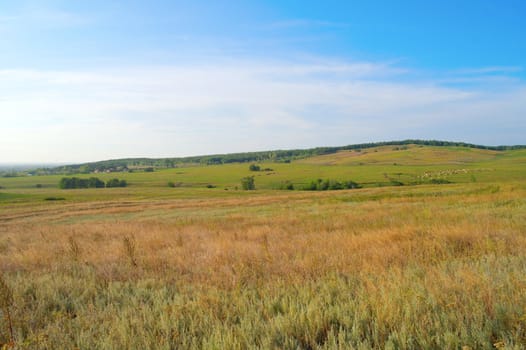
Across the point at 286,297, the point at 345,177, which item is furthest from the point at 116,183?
the point at 286,297

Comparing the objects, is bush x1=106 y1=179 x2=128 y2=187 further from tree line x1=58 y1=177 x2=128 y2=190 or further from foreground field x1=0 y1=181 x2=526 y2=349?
foreground field x1=0 y1=181 x2=526 y2=349

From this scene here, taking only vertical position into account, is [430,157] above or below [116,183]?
above

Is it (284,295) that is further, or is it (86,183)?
(86,183)

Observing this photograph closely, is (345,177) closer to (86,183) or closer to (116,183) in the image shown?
(116,183)

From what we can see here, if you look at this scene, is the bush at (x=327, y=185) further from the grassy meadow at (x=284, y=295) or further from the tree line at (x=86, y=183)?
the grassy meadow at (x=284, y=295)

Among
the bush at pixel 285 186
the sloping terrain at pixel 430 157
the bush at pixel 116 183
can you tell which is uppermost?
the sloping terrain at pixel 430 157

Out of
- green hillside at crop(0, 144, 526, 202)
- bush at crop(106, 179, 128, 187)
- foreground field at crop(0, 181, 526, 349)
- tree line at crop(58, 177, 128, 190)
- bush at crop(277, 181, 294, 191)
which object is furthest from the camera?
tree line at crop(58, 177, 128, 190)

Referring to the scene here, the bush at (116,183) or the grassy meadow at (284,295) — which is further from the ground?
the grassy meadow at (284,295)

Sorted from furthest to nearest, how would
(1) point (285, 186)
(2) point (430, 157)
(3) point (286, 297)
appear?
(2) point (430, 157)
(1) point (285, 186)
(3) point (286, 297)

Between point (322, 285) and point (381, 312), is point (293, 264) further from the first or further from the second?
point (381, 312)

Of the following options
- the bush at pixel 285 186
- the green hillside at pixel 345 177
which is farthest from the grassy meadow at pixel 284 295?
the bush at pixel 285 186

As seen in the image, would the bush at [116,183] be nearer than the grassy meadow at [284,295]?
No

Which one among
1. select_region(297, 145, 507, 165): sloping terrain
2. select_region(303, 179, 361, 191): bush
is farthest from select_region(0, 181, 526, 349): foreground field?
select_region(297, 145, 507, 165): sloping terrain

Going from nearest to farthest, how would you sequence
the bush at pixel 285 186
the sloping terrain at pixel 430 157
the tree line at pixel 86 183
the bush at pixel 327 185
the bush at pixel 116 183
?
the bush at pixel 327 185, the bush at pixel 285 186, the bush at pixel 116 183, the tree line at pixel 86 183, the sloping terrain at pixel 430 157
